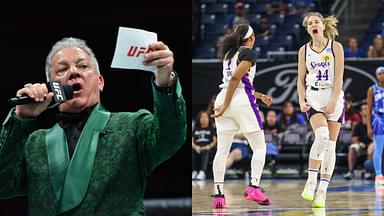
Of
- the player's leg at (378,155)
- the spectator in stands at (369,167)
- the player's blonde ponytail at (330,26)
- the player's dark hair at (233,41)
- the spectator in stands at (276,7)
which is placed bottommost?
the spectator in stands at (369,167)

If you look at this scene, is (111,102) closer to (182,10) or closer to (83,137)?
(182,10)

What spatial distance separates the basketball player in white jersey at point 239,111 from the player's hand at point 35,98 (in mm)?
5262

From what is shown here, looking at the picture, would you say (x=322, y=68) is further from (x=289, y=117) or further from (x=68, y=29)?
(x=289, y=117)

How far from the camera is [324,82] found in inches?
332

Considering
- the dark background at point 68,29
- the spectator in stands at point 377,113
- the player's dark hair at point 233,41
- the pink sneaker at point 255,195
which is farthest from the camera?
the spectator in stands at point 377,113

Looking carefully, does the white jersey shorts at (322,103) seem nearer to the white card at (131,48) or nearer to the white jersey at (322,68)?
the white jersey at (322,68)

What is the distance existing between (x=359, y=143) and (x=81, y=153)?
1226cm

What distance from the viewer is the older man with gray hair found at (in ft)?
9.91

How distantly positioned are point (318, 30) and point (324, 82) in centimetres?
56

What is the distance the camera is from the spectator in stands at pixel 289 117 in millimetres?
14922

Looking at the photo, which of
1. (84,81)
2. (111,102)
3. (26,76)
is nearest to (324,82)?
(111,102)

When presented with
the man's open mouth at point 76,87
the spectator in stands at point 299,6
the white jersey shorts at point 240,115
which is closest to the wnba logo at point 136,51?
the man's open mouth at point 76,87

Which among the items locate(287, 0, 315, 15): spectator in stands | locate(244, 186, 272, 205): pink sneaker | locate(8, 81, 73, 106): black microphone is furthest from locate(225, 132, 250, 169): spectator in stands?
locate(8, 81, 73, 106): black microphone

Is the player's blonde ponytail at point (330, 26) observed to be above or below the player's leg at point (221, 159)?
→ above
